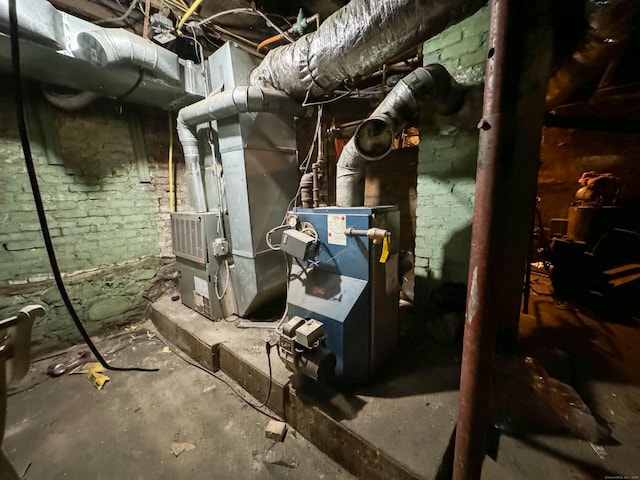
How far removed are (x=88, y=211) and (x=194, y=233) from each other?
1228 mm

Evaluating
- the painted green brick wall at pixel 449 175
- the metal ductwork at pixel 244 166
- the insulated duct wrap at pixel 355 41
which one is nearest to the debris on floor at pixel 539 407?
the painted green brick wall at pixel 449 175

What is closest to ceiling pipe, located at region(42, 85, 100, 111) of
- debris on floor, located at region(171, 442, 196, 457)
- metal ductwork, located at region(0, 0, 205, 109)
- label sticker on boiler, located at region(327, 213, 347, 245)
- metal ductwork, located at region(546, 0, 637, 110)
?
metal ductwork, located at region(0, 0, 205, 109)

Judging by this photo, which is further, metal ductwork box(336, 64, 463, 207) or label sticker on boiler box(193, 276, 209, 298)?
label sticker on boiler box(193, 276, 209, 298)

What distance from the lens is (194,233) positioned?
2.59m

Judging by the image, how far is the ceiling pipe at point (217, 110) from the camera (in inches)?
82.8

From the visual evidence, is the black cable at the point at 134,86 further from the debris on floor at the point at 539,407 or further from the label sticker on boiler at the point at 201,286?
the debris on floor at the point at 539,407

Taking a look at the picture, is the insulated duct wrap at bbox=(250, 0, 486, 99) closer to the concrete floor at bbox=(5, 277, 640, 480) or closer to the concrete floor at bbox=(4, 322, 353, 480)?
the concrete floor at bbox=(5, 277, 640, 480)

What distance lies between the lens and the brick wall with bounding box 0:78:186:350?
231cm

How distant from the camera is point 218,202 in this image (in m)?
2.75

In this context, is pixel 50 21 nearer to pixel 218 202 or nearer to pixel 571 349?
pixel 218 202

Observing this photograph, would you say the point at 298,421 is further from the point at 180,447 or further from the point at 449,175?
the point at 449,175

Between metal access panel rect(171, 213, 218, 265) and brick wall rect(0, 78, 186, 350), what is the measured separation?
0.65m

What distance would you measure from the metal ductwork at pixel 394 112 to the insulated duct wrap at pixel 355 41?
229mm

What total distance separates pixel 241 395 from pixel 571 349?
114 inches
